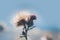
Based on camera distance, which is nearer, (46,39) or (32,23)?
(32,23)

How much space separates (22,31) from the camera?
3419 centimetres

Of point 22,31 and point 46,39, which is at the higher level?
point 46,39

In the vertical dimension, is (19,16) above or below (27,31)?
above

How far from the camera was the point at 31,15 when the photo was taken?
3494 centimetres

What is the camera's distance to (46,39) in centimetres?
4184

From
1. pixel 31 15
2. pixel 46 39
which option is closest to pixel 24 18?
pixel 31 15

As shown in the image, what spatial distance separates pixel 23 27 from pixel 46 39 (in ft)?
27.0

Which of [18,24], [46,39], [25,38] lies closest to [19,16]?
[18,24]

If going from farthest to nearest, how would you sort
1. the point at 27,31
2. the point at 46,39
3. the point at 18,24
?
the point at 46,39
the point at 18,24
the point at 27,31

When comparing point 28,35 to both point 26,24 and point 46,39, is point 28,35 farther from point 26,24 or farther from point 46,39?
point 46,39

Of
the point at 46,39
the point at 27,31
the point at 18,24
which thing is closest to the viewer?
the point at 27,31

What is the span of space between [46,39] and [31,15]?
25.0 feet

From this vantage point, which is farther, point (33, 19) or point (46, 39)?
point (46, 39)

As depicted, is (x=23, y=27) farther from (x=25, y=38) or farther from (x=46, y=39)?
(x=46, y=39)
